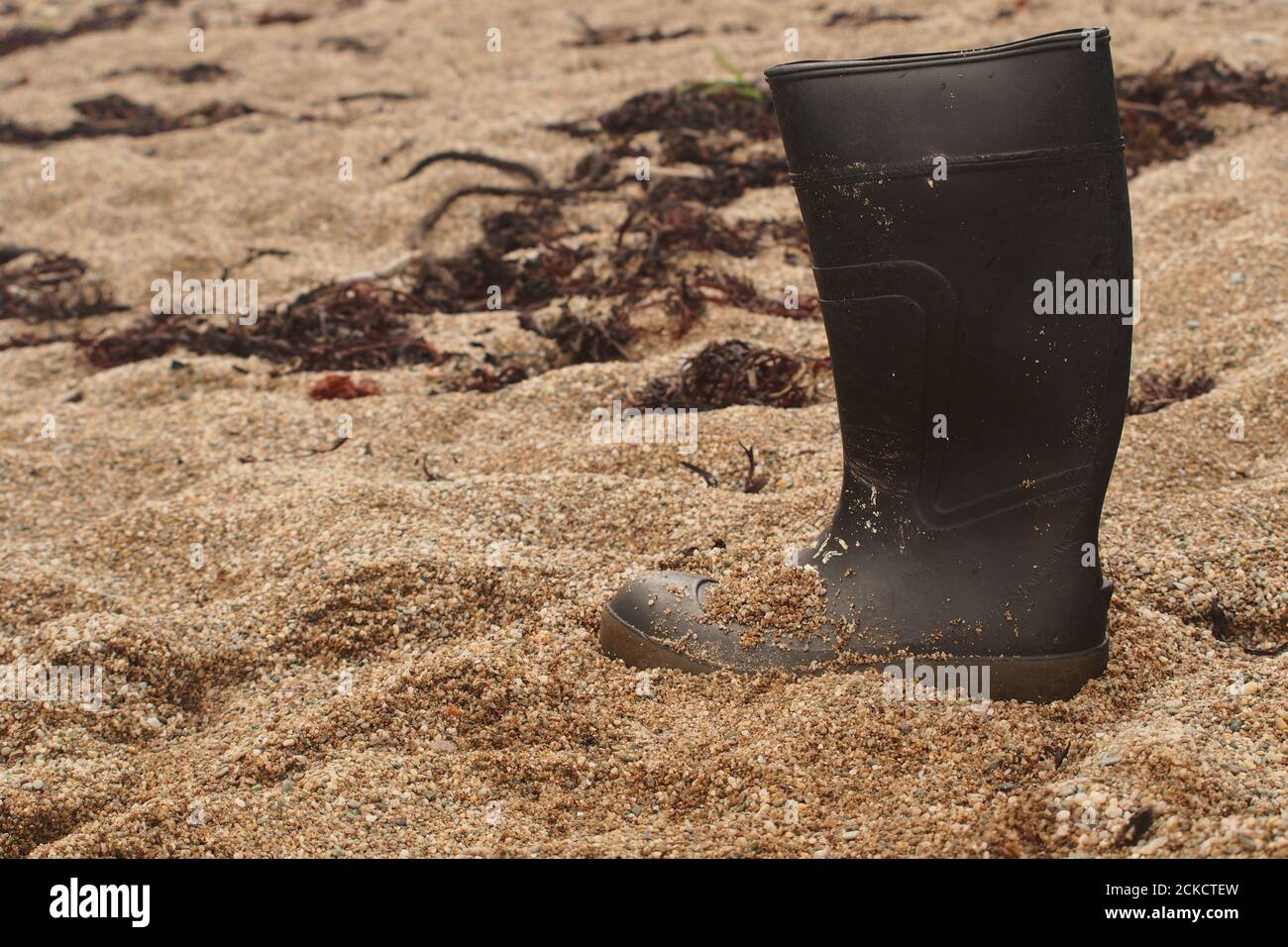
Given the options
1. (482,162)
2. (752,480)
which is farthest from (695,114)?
(752,480)

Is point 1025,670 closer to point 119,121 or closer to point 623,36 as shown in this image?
point 119,121

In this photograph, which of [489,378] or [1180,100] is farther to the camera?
[1180,100]

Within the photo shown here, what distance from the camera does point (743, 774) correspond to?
1.52 metres

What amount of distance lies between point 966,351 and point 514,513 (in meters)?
0.98

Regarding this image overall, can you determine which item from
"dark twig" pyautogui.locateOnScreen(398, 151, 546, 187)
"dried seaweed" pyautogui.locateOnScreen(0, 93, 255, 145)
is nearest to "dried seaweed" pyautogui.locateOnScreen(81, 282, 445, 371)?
"dark twig" pyautogui.locateOnScreen(398, 151, 546, 187)

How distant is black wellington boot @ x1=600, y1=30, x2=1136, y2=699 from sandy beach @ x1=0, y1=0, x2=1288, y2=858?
10 centimetres

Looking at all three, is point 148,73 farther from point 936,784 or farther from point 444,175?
point 936,784

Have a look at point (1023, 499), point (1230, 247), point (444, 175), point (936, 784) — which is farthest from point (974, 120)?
point (444, 175)

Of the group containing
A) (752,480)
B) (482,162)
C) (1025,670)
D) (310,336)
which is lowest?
(1025,670)

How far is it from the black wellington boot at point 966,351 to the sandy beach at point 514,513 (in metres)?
0.10

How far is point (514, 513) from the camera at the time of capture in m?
2.22

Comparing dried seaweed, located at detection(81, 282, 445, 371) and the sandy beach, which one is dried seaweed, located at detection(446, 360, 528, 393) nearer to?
the sandy beach

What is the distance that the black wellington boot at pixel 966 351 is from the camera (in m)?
1.45

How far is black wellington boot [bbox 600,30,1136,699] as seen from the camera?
4.75ft
